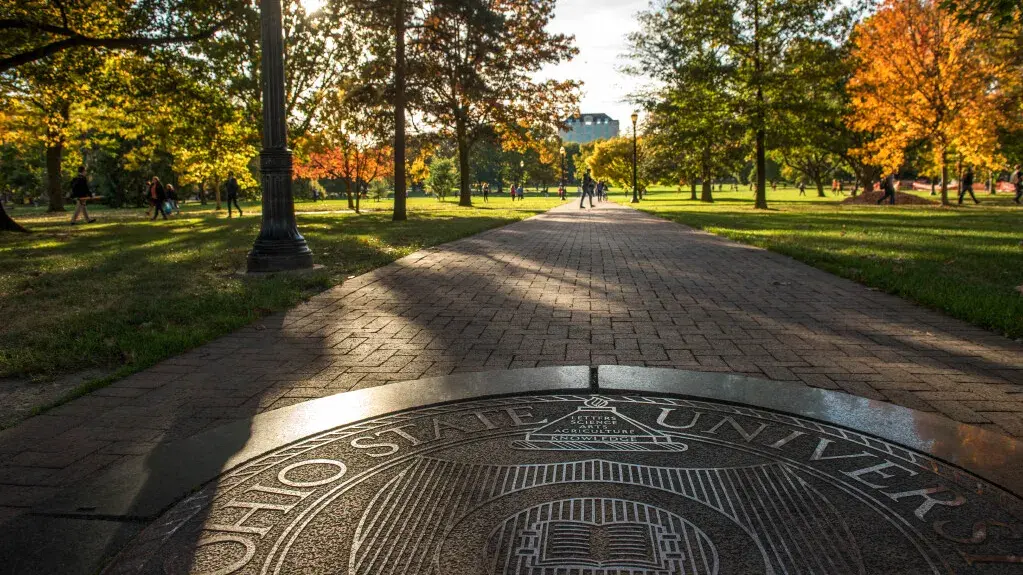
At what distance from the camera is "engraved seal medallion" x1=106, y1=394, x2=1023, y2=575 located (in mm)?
1973

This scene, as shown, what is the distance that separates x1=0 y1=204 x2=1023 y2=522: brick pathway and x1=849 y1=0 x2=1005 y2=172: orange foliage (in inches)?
918

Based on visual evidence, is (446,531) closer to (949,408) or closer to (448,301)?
(949,408)

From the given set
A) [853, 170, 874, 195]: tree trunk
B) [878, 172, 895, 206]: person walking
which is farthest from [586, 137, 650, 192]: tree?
[878, 172, 895, 206]: person walking

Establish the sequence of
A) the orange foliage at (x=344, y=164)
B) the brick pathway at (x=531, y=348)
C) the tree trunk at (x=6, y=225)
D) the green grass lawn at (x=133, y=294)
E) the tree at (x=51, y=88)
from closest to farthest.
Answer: the brick pathway at (x=531, y=348) → the green grass lawn at (x=133, y=294) → the tree at (x=51, y=88) → the tree trunk at (x=6, y=225) → the orange foliage at (x=344, y=164)

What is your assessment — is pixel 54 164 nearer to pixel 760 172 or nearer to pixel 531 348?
pixel 760 172

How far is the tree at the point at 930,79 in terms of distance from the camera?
82.6 ft

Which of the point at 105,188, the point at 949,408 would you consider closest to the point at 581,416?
the point at 949,408

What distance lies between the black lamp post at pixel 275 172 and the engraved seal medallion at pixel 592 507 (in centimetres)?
633

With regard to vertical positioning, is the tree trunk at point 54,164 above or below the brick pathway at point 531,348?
above

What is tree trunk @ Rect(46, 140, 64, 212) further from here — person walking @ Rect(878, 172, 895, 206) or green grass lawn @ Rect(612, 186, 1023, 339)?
person walking @ Rect(878, 172, 895, 206)

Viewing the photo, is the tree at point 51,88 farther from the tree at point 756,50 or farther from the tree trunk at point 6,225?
the tree at point 756,50

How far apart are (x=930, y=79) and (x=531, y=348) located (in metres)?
29.2

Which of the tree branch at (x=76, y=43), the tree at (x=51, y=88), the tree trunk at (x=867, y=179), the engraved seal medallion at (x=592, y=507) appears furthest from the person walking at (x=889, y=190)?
the engraved seal medallion at (x=592, y=507)

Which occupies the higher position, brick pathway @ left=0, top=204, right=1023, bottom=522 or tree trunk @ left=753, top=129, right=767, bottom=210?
tree trunk @ left=753, top=129, right=767, bottom=210
